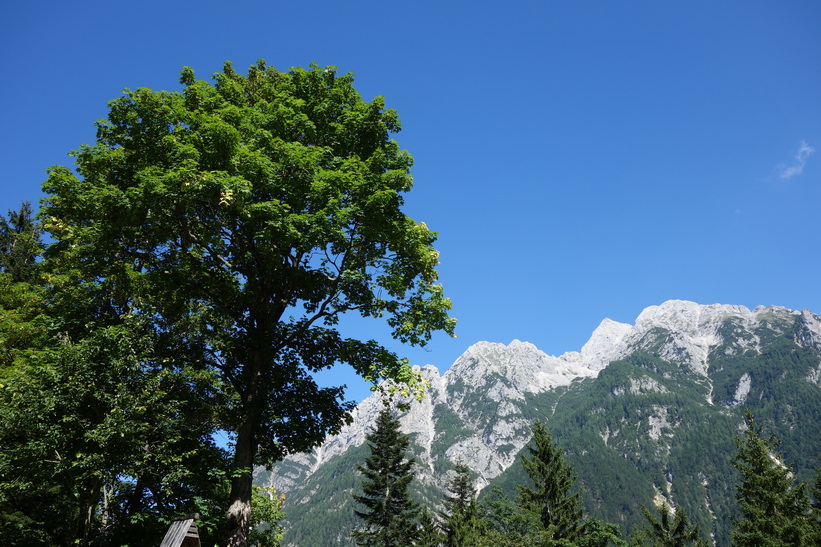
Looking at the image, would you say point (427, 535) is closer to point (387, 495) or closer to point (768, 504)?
point (387, 495)

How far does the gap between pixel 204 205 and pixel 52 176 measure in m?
3.37

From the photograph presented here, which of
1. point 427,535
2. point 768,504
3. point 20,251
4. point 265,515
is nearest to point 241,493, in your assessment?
point 265,515

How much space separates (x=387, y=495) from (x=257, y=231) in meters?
37.4

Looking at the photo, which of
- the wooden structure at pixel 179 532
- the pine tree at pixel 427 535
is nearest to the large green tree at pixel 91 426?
the wooden structure at pixel 179 532

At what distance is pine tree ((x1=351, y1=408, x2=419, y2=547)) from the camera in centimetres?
3847

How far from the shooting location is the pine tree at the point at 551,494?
35906 millimetres

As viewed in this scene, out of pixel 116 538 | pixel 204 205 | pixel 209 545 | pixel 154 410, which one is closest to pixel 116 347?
pixel 154 410

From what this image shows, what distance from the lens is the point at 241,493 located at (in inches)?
358

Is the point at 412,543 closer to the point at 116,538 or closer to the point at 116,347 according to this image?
the point at 116,538

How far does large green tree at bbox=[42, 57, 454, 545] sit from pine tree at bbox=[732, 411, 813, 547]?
3513 cm

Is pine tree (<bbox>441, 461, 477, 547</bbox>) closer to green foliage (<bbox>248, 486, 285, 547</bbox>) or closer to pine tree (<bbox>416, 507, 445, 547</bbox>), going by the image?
pine tree (<bbox>416, 507, 445, 547</bbox>)

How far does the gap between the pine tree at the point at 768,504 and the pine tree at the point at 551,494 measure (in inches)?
444

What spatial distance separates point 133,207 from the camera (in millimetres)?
8820

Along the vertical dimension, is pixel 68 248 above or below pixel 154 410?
above
